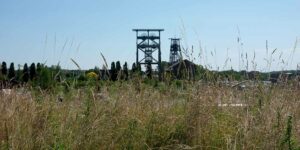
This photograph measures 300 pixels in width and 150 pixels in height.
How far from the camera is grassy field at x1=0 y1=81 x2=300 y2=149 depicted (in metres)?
3.98

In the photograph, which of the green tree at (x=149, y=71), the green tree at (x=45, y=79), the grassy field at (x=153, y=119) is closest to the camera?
the grassy field at (x=153, y=119)

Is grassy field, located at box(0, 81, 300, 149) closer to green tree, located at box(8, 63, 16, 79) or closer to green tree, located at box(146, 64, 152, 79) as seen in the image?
green tree, located at box(146, 64, 152, 79)

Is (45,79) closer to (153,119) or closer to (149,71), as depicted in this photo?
(149,71)

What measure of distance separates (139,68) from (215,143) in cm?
238

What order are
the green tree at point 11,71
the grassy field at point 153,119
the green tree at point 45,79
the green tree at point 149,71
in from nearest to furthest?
the grassy field at point 153,119 → the green tree at point 45,79 → the green tree at point 149,71 → the green tree at point 11,71

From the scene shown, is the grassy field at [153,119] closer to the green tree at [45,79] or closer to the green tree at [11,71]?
the green tree at [45,79]

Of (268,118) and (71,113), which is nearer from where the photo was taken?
(268,118)

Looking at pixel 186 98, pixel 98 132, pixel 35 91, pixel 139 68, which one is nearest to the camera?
pixel 98 132

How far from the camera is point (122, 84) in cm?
573

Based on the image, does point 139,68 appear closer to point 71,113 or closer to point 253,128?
point 71,113

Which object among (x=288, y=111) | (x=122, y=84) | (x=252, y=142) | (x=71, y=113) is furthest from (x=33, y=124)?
(x=288, y=111)

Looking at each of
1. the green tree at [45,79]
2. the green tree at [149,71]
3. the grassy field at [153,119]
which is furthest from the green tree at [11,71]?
the grassy field at [153,119]

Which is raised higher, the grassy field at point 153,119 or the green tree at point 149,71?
the green tree at point 149,71

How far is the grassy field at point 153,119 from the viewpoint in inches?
157
